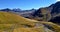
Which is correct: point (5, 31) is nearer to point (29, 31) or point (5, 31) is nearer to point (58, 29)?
point (29, 31)

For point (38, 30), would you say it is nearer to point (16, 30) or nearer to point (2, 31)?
point (16, 30)

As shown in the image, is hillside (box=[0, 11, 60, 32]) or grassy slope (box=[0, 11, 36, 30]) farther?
grassy slope (box=[0, 11, 36, 30])

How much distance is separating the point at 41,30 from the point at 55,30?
21825mm

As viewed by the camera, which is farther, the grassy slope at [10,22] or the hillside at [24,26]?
the grassy slope at [10,22]

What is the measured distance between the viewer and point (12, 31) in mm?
93000

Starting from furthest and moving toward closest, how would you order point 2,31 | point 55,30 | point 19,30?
point 55,30 < point 19,30 < point 2,31

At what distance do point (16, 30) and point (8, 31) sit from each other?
730 centimetres

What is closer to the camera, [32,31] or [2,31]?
[2,31]

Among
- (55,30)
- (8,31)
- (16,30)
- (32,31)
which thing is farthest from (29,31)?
(55,30)

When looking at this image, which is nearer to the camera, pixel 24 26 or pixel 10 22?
pixel 24 26

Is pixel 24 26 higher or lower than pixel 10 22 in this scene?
A: lower

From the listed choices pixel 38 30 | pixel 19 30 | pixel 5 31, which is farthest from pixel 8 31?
pixel 38 30

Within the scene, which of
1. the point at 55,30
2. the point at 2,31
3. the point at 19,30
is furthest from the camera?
the point at 55,30

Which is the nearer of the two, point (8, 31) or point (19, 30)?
point (8, 31)
